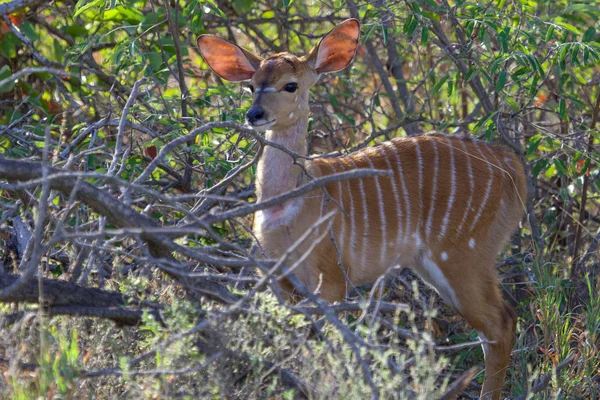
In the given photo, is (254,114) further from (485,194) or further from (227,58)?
(485,194)

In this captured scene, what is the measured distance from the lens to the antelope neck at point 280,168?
3617 mm

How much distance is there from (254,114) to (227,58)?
59 cm

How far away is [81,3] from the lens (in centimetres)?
381

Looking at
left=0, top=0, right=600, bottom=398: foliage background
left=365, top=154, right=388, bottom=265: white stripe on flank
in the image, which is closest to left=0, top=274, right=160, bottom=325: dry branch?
left=0, top=0, right=600, bottom=398: foliage background

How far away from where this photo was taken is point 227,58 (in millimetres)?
3922

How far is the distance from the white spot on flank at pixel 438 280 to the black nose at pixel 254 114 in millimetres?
974

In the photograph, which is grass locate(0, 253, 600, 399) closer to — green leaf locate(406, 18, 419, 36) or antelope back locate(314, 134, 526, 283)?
antelope back locate(314, 134, 526, 283)

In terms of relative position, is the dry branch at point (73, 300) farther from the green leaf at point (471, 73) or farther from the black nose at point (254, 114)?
the green leaf at point (471, 73)

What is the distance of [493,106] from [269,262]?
2.54 meters

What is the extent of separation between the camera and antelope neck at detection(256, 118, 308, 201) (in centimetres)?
362

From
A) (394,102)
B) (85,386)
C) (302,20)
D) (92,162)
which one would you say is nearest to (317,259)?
(92,162)

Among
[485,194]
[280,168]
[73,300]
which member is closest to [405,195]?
[485,194]

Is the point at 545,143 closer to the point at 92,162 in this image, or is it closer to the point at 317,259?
the point at 317,259

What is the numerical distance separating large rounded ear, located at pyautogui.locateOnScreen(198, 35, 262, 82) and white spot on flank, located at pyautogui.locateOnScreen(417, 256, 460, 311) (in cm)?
114
